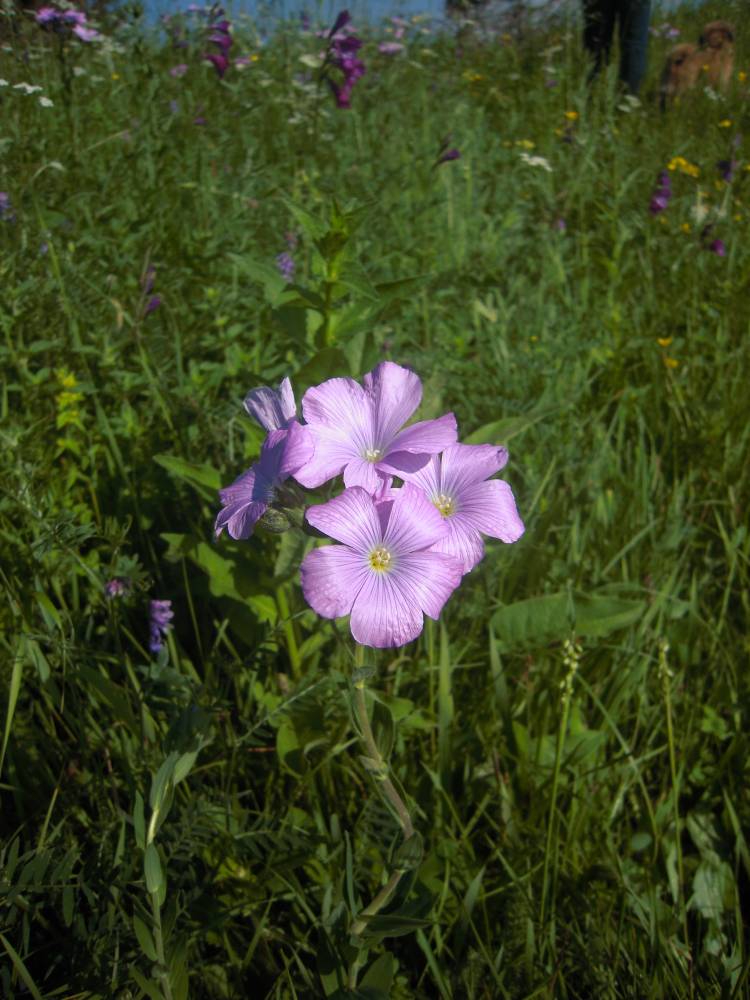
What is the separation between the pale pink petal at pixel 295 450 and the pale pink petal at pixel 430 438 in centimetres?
12

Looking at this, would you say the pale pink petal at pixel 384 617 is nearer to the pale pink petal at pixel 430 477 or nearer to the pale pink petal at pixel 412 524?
the pale pink petal at pixel 412 524

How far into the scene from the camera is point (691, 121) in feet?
18.6

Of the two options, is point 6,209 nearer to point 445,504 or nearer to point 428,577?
point 445,504

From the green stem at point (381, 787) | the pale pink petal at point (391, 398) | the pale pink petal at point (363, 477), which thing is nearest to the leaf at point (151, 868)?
the green stem at point (381, 787)

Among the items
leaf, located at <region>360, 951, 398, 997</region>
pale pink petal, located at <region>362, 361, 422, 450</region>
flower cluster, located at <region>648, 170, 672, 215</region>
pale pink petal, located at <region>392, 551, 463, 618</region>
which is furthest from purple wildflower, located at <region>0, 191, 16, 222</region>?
flower cluster, located at <region>648, 170, 672, 215</region>

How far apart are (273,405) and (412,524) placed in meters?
0.28

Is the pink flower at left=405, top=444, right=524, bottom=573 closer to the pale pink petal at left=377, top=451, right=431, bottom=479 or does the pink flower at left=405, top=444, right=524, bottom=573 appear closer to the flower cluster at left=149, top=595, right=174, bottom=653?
the pale pink petal at left=377, top=451, right=431, bottom=479

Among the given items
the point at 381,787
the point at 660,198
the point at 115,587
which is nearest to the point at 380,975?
the point at 381,787

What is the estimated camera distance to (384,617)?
2.86 feet

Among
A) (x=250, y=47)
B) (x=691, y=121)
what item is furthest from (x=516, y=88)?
(x=250, y=47)

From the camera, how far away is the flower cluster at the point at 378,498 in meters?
0.88

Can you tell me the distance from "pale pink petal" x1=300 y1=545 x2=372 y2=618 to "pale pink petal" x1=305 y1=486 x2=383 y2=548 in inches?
0.8

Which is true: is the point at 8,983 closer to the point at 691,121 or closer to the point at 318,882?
the point at 318,882

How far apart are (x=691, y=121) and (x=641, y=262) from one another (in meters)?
3.28
